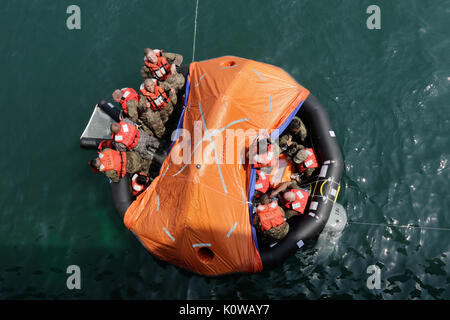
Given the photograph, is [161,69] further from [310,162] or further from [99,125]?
[310,162]

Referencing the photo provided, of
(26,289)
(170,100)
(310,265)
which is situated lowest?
(26,289)

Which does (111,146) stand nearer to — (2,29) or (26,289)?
(26,289)

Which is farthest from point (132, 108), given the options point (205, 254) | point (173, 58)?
point (205, 254)

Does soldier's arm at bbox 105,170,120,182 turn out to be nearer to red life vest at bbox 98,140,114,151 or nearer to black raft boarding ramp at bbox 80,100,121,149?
red life vest at bbox 98,140,114,151

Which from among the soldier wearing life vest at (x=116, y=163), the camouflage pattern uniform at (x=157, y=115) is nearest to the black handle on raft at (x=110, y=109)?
the camouflage pattern uniform at (x=157, y=115)

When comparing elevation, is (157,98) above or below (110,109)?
above
